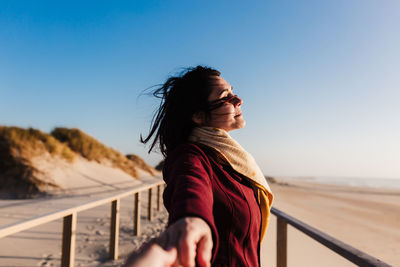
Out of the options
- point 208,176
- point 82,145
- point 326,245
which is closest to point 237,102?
point 208,176

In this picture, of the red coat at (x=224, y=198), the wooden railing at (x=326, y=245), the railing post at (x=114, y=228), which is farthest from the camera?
the railing post at (x=114, y=228)

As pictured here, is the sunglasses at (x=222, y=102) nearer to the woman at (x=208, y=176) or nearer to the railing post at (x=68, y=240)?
the woman at (x=208, y=176)

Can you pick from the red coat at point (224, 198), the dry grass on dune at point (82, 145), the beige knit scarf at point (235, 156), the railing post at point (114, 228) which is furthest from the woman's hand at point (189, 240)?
the dry grass on dune at point (82, 145)

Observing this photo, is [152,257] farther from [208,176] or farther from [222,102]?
[222,102]

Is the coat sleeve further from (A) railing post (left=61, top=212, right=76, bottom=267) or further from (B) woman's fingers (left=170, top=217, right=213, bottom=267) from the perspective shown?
(A) railing post (left=61, top=212, right=76, bottom=267)

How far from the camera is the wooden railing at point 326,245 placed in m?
1.00

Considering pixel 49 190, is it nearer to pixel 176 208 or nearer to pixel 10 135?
pixel 10 135

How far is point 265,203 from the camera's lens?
1.12 metres

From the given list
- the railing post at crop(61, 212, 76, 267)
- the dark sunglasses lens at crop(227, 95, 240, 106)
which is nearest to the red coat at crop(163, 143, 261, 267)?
the dark sunglasses lens at crop(227, 95, 240, 106)

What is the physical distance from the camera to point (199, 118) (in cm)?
117

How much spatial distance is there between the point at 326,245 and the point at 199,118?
2.94ft

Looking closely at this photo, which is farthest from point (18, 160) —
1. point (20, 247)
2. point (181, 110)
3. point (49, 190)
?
point (181, 110)

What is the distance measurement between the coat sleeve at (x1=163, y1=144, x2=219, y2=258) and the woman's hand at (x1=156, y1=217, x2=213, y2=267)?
2 cm

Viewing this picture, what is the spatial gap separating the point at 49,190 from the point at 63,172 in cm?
137
